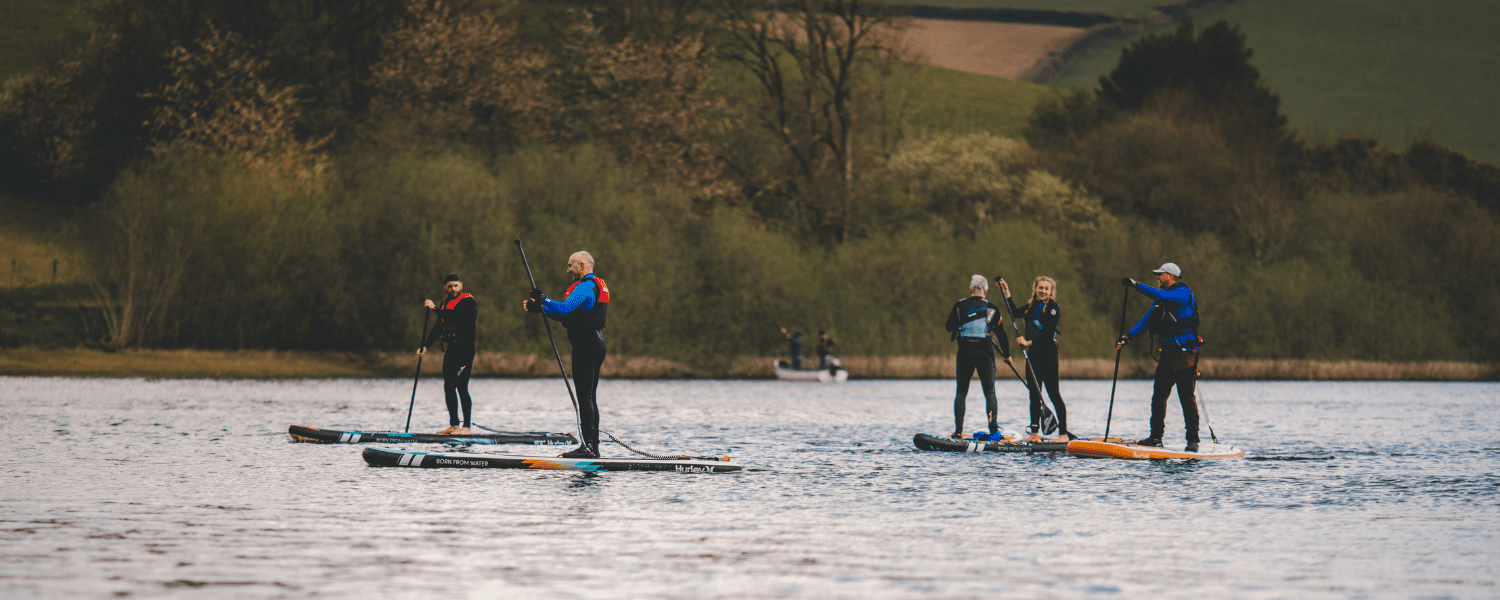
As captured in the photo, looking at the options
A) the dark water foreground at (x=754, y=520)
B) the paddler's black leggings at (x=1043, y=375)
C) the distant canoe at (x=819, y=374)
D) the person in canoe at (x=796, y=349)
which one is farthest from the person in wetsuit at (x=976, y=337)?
the person in canoe at (x=796, y=349)

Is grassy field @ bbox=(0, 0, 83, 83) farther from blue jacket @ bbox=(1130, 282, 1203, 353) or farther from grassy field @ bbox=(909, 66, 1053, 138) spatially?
blue jacket @ bbox=(1130, 282, 1203, 353)

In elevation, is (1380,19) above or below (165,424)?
above

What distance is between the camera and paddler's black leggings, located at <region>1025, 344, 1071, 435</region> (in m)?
18.1

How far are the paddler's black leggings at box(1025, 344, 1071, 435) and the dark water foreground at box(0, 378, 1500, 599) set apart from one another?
0.78m

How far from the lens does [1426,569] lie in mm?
9398

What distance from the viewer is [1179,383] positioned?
→ 17.2 m

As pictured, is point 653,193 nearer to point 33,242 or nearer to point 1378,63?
point 33,242

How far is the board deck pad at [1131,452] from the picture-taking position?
690 inches

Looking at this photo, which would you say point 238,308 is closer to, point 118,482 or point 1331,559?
point 118,482

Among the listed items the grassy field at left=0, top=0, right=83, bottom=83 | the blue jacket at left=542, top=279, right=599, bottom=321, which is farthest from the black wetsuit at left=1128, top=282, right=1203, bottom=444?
the grassy field at left=0, top=0, right=83, bottom=83

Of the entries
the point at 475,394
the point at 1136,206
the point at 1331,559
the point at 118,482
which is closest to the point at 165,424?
the point at 118,482

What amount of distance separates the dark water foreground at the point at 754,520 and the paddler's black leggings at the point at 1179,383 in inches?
23.4

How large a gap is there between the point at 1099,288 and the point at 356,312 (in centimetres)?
3085

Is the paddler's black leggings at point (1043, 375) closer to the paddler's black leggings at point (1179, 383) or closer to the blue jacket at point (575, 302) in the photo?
the paddler's black leggings at point (1179, 383)
